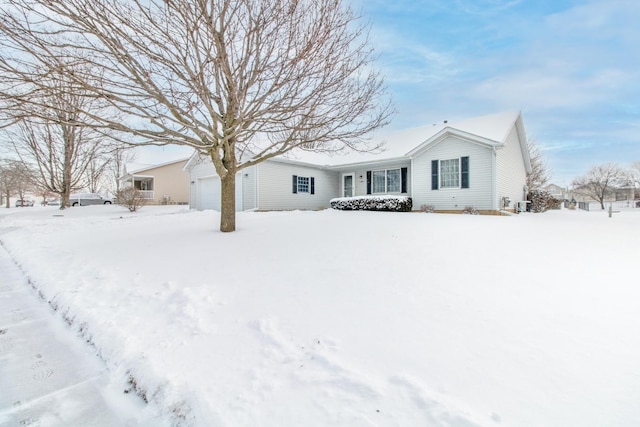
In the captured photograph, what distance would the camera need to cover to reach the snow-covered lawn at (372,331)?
189 cm

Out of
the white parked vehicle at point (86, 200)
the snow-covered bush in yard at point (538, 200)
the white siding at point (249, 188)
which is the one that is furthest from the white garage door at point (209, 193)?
the snow-covered bush in yard at point (538, 200)

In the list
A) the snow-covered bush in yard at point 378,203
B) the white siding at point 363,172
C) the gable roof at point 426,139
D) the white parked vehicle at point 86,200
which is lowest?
the snow-covered bush in yard at point 378,203

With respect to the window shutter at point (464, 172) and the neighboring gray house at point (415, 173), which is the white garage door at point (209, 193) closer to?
the neighboring gray house at point (415, 173)

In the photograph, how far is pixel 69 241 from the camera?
28.0 ft

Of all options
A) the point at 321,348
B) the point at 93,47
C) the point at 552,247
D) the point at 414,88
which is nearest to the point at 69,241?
the point at 93,47

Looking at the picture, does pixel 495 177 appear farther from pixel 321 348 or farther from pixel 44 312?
pixel 44 312

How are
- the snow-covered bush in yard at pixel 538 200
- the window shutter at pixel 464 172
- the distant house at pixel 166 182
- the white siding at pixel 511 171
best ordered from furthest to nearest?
the distant house at pixel 166 182 → the snow-covered bush in yard at pixel 538 200 → the window shutter at pixel 464 172 → the white siding at pixel 511 171

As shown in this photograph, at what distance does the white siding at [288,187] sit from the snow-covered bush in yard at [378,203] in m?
2.87

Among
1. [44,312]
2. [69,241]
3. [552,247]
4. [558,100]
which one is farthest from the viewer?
[558,100]

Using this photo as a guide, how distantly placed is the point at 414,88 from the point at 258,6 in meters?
8.29

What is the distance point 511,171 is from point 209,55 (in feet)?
49.1

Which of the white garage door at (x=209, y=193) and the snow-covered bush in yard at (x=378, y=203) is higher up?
the white garage door at (x=209, y=193)

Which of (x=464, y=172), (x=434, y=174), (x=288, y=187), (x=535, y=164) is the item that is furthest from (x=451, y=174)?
(x=535, y=164)

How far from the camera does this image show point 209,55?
5.68 metres
